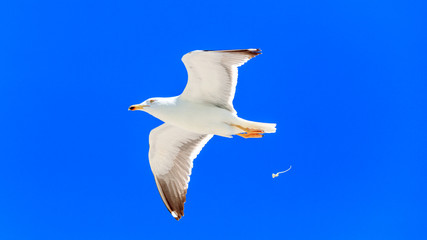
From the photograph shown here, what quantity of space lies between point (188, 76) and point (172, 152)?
2.09 meters

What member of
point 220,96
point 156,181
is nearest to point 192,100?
point 220,96

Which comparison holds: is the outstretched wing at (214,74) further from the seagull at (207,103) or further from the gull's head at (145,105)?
the gull's head at (145,105)

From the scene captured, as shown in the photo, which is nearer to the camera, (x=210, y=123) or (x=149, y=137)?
(x=210, y=123)

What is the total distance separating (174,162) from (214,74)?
2375mm

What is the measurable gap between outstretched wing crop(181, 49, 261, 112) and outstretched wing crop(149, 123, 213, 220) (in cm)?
130

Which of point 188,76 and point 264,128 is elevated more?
point 188,76

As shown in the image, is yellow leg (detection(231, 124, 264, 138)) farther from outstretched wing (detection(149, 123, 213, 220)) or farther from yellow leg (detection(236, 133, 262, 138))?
outstretched wing (detection(149, 123, 213, 220))

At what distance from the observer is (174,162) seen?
443 inches

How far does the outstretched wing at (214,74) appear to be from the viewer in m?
9.33

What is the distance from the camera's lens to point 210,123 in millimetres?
9945

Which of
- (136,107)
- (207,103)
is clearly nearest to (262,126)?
(207,103)

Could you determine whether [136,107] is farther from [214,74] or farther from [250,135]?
[250,135]

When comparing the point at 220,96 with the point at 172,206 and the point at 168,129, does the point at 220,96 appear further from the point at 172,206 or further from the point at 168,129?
the point at 172,206

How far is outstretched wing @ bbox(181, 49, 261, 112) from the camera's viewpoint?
9.33 meters
